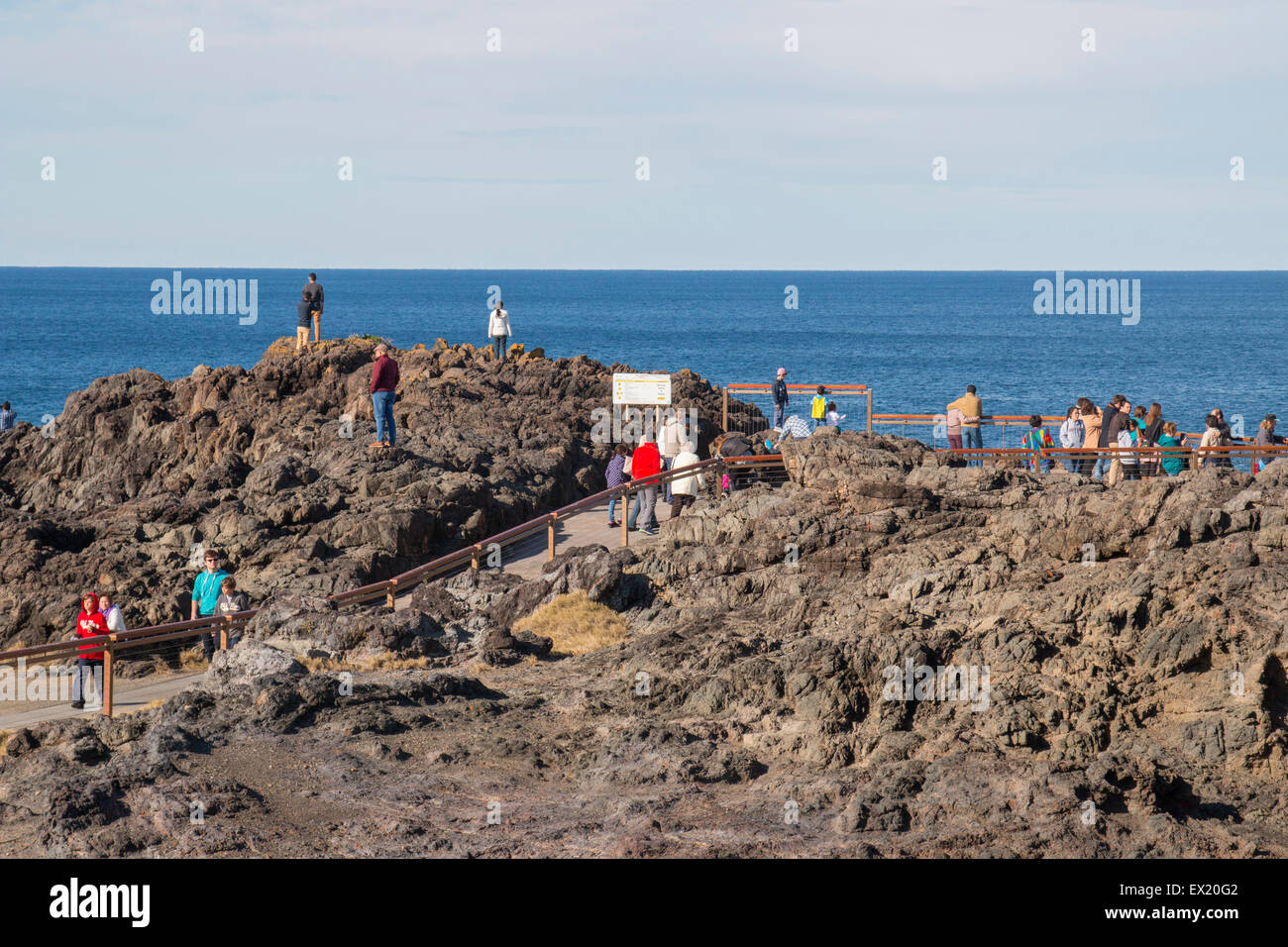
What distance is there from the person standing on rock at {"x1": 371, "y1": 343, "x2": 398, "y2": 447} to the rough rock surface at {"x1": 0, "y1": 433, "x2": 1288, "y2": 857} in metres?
7.28

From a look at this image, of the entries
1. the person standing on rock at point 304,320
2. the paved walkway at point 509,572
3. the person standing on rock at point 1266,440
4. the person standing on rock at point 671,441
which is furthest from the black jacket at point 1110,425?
the person standing on rock at point 304,320

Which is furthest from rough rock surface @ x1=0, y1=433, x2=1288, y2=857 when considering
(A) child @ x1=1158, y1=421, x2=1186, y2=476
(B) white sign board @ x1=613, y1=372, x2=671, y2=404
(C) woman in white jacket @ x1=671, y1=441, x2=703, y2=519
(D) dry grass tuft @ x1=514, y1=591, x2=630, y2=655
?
(B) white sign board @ x1=613, y1=372, x2=671, y2=404

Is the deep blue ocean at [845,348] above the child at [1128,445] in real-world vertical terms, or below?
above

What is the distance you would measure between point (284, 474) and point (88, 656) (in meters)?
7.81

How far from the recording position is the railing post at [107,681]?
14.7 metres

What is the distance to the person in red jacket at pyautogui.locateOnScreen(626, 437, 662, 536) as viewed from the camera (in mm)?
22484

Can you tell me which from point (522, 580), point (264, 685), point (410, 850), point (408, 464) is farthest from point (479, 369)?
point (410, 850)

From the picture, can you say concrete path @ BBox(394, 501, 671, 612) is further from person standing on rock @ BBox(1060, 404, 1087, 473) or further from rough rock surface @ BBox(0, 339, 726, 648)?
person standing on rock @ BBox(1060, 404, 1087, 473)

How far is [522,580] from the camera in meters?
19.7

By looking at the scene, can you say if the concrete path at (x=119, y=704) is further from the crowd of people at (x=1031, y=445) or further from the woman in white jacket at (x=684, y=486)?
the woman in white jacket at (x=684, y=486)

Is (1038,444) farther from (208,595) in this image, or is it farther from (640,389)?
(208,595)

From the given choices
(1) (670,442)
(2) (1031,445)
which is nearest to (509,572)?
(1) (670,442)

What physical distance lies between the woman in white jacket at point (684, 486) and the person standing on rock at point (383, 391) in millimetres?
5808

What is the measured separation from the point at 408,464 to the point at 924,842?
52.2 ft
